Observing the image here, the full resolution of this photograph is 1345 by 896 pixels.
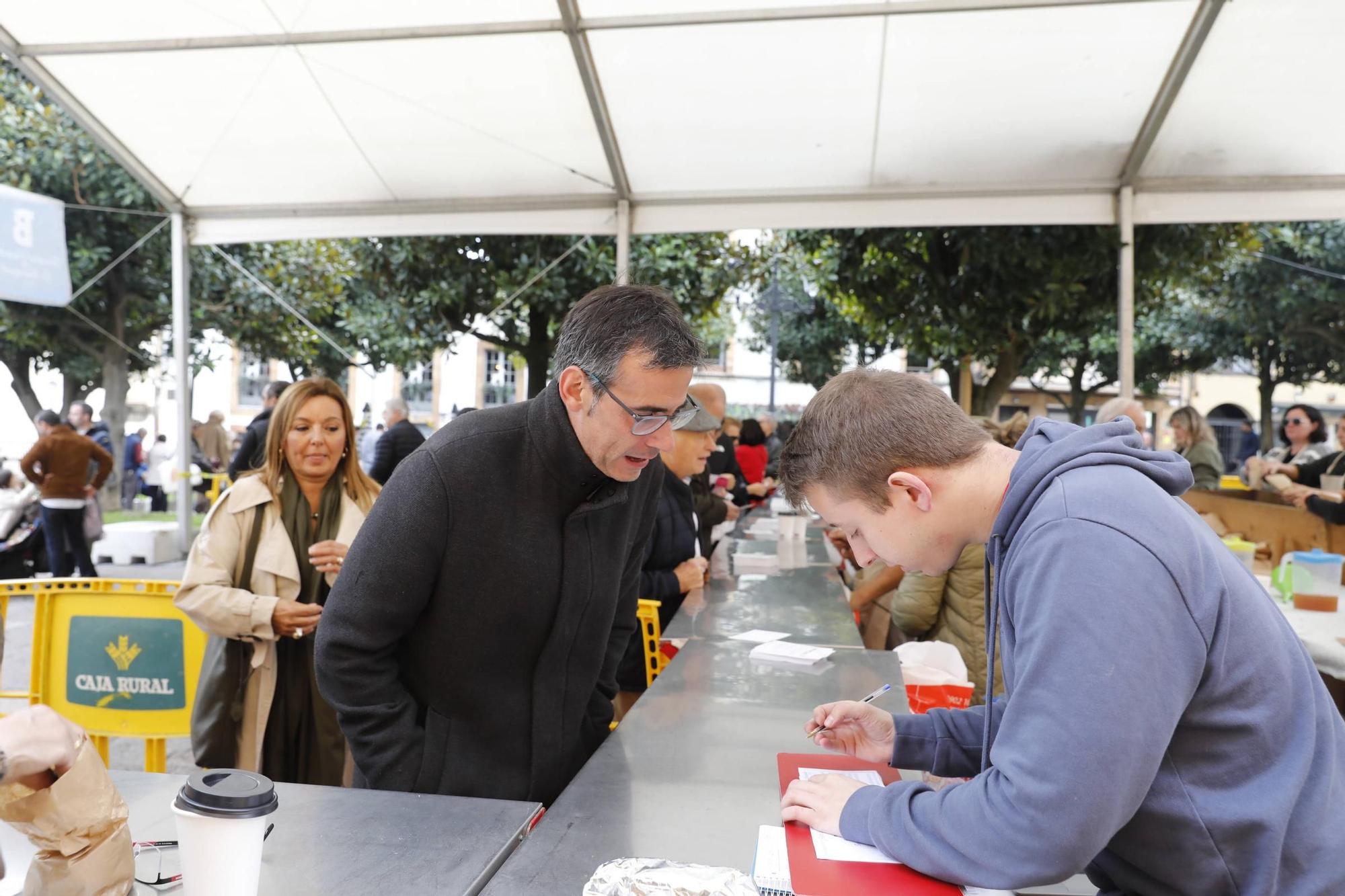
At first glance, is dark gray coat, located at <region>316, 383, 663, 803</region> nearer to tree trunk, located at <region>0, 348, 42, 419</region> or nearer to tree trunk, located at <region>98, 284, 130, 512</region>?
tree trunk, located at <region>98, 284, 130, 512</region>

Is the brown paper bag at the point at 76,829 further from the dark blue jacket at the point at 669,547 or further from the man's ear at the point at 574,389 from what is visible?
the dark blue jacket at the point at 669,547

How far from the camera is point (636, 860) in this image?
4.27 feet

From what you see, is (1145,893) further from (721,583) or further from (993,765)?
(721,583)

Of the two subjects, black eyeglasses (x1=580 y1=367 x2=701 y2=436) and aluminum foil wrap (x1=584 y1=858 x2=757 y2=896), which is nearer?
aluminum foil wrap (x1=584 y1=858 x2=757 y2=896)

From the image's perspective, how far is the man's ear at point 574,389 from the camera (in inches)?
75.0

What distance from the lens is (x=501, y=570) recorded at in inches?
76.4

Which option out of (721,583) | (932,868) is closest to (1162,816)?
(932,868)

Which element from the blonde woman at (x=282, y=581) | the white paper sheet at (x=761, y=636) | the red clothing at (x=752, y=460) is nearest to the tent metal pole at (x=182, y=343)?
the red clothing at (x=752, y=460)

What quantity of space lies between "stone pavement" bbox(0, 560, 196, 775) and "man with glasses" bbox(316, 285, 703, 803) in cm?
39

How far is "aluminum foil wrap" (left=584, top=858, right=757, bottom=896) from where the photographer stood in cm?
121

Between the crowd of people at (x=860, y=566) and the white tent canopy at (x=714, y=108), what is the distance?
3.10 metres

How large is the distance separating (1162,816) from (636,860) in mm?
667

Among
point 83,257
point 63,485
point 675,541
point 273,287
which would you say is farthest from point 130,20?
point 273,287

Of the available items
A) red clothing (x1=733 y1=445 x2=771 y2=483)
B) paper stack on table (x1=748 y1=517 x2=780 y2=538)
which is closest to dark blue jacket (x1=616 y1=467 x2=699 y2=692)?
paper stack on table (x1=748 y1=517 x2=780 y2=538)
